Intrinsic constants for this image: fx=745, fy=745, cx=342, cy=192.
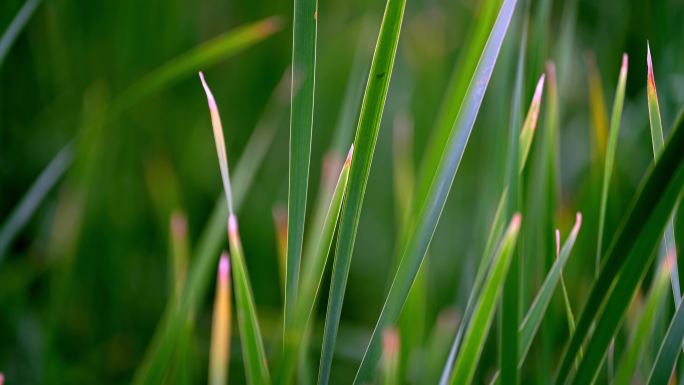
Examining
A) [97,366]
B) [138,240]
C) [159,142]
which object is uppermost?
[159,142]

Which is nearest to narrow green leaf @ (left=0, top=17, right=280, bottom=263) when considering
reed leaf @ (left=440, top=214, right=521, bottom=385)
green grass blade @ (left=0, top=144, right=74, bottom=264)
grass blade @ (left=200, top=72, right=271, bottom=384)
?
green grass blade @ (left=0, top=144, right=74, bottom=264)

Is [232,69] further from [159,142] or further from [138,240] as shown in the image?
[138,240]

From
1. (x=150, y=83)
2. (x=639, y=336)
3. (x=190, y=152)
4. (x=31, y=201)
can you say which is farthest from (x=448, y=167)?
(x=190, y=152)

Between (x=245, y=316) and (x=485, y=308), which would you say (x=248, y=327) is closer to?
(x=245, y=316)

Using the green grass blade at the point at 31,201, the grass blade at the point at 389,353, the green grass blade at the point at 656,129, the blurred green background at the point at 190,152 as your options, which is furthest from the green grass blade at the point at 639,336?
the green grass blade at the point at 31,201

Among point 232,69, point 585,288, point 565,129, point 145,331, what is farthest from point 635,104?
point 145,331

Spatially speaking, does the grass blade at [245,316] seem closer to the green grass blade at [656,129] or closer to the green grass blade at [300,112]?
the green grass blade at [300,112]
